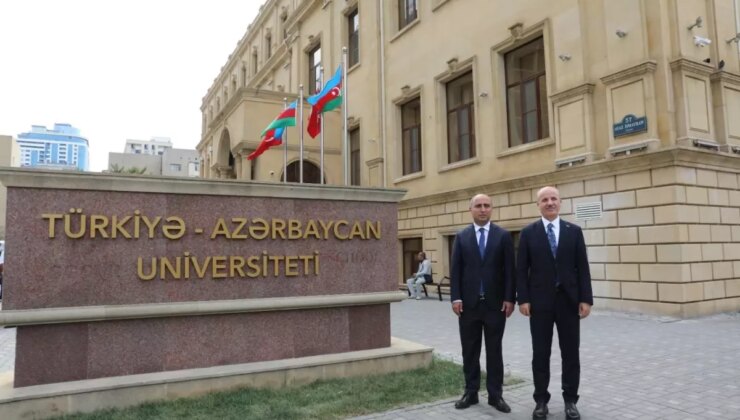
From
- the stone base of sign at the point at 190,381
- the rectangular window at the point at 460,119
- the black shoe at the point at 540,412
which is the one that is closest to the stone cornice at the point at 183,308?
the stone base of sign at the point at 190,381

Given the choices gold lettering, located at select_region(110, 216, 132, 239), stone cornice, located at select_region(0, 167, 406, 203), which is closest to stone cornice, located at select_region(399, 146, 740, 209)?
stone cornice, located at select_region(0, 167, 406, 203)

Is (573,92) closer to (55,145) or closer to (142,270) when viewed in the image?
(142,270)

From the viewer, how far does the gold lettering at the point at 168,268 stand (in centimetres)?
567

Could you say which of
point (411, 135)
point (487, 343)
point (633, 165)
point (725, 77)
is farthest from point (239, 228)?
point (411, 135)

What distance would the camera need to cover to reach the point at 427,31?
1877 cm

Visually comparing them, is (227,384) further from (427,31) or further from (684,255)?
(427,31)

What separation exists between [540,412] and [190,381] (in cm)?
329

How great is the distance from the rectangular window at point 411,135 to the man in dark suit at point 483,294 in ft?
47.7

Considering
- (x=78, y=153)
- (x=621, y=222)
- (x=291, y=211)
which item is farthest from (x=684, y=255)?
(x=78, y=153)

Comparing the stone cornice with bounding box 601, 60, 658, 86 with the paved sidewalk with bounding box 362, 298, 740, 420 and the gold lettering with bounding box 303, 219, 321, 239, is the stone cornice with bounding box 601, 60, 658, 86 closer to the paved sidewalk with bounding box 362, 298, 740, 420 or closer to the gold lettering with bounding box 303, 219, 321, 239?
the paved sidewalk with bounding box 362, 298, 740, 420

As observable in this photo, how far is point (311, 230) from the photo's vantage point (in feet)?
21.4

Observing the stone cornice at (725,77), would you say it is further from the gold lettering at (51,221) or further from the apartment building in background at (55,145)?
the apartment building in background at (55,145)

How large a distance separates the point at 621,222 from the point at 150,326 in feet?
32.5

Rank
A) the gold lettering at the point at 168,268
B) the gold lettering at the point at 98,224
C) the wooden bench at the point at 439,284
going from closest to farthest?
the gold lettering at the point at 98,224 → the gold lettering at the point at 168,268 → the wooden bench at the point at 439,284
